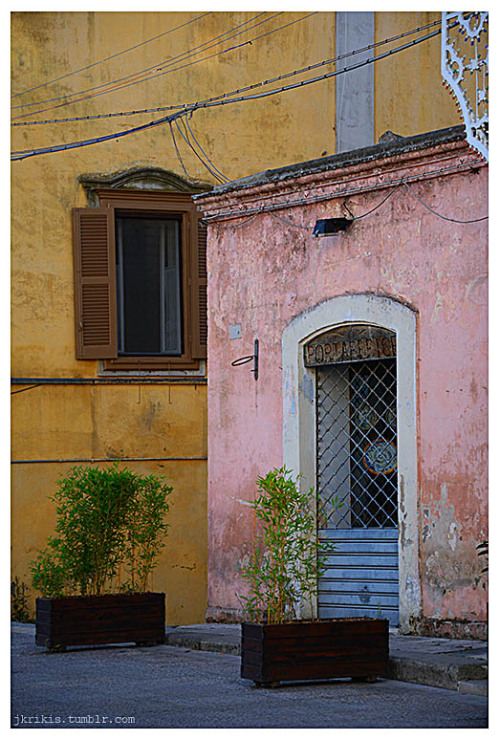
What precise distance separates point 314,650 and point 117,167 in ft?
26.6

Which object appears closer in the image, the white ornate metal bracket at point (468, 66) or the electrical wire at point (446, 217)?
the white ornate metal bracket at point (468, 66)

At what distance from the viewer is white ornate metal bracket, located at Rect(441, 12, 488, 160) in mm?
6230

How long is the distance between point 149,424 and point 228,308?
346 centimetres

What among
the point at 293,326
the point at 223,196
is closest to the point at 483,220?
→ the point at 293,326

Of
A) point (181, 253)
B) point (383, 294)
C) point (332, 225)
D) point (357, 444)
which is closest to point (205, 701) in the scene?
point (357, 444)

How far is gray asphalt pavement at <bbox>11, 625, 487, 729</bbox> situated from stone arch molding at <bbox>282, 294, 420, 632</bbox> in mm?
1499

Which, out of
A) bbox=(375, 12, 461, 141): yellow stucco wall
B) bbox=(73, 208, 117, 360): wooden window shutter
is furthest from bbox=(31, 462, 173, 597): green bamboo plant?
bbox=(375, 12, 461, 141): yellow stucco wall

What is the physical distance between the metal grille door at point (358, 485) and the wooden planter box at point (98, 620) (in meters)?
1.41

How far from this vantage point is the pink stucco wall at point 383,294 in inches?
338

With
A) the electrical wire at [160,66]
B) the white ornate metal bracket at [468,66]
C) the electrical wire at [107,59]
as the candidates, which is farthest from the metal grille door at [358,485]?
the electrical wire at [107,59]

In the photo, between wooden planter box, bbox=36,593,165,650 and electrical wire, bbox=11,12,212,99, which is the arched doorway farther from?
electrical wire, bbox=11,12,212,99

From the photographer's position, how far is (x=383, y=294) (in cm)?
938

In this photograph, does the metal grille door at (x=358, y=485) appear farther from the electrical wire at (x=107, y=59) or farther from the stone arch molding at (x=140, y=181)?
the electrical wire at (x=107, y=59)

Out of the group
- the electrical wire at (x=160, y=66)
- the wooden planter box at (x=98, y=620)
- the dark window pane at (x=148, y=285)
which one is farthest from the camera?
the dark window pane at (x=148, y=285)
